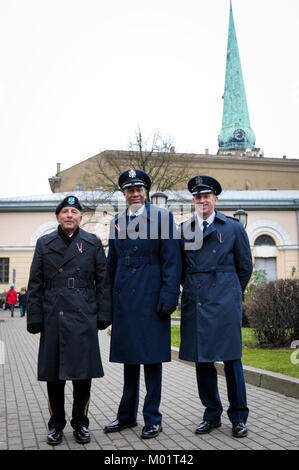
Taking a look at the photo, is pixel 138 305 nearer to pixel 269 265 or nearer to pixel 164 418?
pixel 164 418

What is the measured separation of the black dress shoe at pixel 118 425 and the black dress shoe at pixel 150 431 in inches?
12.9

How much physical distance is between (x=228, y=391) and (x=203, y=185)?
2.14 m

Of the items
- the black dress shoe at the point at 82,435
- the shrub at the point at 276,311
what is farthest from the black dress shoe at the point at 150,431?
the shrub at the point at 276,311

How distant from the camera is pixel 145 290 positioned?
5.01m

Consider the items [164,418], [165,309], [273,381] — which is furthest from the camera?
[273,381]

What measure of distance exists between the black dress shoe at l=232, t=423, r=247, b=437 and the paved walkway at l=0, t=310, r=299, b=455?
0.07m

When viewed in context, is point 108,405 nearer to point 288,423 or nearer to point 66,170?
point 288,423

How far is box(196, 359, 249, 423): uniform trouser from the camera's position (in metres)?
4.94

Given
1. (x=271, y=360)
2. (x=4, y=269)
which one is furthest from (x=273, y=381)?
(x=4, y=269)

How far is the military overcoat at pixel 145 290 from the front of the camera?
16.2ft

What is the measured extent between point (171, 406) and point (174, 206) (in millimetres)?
27479

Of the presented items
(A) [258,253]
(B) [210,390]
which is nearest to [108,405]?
(B) [210,390]

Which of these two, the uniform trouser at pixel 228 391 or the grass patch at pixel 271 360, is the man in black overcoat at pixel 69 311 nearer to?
the uniform trouser at pixel 228 391

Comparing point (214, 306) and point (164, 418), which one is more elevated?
point (214, 306)
